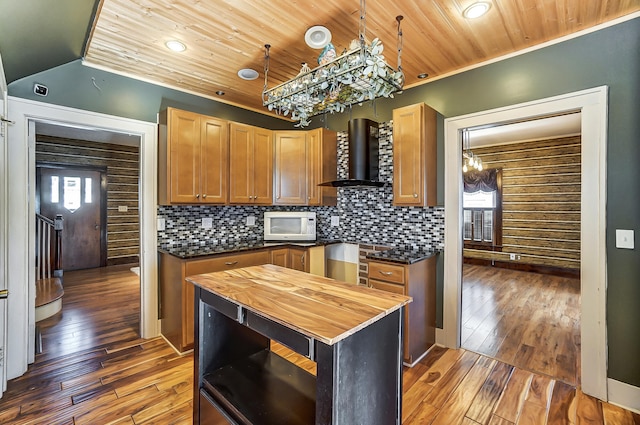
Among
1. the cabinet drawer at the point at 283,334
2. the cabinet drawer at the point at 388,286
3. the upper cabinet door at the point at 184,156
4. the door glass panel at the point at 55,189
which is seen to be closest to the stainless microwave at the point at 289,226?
the upper cabinet door at the point at 184,156

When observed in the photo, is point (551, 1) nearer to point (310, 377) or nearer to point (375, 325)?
point (375, 325)

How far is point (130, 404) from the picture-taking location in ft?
6.44

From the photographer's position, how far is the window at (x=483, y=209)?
20.5 ft

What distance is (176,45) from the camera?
2281 millimetres

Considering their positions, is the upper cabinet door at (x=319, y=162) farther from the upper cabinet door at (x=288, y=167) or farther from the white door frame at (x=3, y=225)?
the white door frame at (x=3, y=225)

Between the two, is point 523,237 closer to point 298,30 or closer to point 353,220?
point 353,220

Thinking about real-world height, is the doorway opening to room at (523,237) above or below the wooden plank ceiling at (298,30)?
below

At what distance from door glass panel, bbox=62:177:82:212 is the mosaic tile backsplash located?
A: 4120 mm

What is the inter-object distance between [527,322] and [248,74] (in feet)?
13.3

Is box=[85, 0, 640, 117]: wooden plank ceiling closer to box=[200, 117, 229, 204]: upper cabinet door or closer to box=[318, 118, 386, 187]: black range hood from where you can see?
box=[200, 117, 229, 204]: upper cabinet door

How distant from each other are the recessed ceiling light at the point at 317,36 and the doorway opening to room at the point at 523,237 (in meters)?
2.45

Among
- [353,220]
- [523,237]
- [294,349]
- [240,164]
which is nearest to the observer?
[294,349]

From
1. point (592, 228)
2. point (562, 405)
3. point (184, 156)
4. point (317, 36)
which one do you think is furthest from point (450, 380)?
point (184, 156)

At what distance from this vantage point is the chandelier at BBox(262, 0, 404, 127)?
1503 mm
